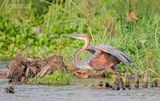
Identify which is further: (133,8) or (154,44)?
(133,8)

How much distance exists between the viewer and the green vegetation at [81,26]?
46.4 feet

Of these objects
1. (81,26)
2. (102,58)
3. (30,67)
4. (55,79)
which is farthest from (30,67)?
(81,26)

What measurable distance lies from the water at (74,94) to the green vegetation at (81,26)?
1.10 metres

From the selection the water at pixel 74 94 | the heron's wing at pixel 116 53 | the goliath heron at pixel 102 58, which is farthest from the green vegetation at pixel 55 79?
the heron's wing at pixel 116 53

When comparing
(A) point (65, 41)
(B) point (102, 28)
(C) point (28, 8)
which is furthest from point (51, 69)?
(C) point (28, 8)

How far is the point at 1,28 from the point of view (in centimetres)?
1811

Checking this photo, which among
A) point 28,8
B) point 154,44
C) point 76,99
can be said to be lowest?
point 76,99

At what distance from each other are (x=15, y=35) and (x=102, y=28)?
3309mm

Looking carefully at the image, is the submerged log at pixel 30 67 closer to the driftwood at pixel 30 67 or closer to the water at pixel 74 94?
the driftwood at pixel 30 67

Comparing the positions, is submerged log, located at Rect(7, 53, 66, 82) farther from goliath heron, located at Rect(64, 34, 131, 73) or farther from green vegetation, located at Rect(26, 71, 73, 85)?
goliath heron, located at Rect(64, 34, 131, 73)

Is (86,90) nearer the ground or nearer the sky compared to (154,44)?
nearer the ground

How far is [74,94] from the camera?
11656 millimetres

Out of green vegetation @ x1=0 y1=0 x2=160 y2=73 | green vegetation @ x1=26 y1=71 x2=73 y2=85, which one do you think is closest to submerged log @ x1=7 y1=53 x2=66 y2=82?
green vegetation @ x1=26 y1=71 x2=73 y2=85

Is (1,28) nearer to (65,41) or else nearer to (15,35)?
(15,35)
